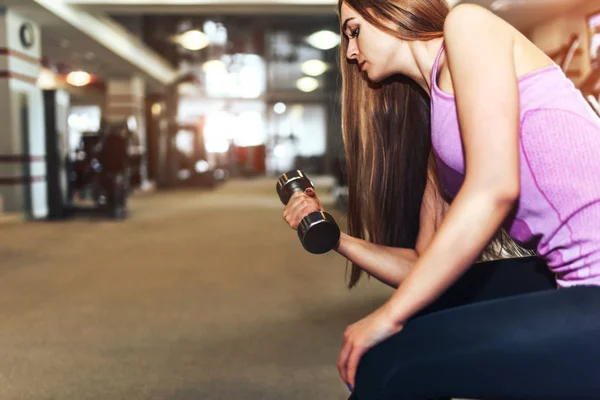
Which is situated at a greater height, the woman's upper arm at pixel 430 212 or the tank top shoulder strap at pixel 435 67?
the tank top shoulder strap at pixel 435 67

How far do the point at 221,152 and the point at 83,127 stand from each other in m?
4.39

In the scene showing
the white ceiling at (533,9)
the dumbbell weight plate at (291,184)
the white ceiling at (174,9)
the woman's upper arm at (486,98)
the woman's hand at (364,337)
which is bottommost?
the woman's hand at (364,337)

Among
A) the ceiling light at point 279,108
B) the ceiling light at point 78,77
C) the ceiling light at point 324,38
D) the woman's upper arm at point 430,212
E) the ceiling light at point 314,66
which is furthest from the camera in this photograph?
the ceiling light at point 279,108

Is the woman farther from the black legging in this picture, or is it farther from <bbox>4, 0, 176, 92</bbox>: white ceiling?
<bbox>4, 0, 176, 92</bbox>: white ceiling

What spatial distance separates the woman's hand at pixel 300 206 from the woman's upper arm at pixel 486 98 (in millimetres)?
325

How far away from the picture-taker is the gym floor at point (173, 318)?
6.91 feet

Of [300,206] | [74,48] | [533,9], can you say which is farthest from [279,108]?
[300,206]

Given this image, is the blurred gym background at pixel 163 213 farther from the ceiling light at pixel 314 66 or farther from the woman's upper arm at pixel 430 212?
the woman's upper arm at pixel 430 212

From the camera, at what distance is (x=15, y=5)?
7.77 metres

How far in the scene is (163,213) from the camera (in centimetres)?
862

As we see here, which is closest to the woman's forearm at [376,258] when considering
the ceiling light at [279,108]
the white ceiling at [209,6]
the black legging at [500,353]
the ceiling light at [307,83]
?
the black legging at [500,353]

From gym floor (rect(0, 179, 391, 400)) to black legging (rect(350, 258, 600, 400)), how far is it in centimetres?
119

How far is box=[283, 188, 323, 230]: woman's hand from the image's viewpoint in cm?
113

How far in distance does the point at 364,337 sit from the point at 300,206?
319 mm
